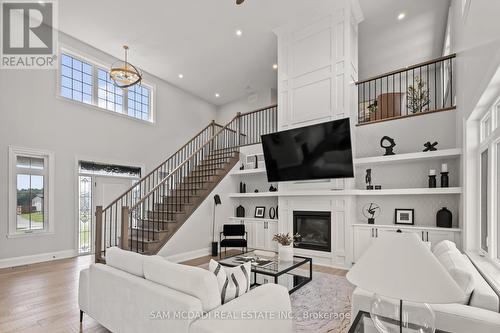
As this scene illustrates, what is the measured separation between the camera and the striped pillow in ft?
6.52

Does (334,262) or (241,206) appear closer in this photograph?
(334,262)

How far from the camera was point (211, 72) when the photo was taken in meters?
7.91

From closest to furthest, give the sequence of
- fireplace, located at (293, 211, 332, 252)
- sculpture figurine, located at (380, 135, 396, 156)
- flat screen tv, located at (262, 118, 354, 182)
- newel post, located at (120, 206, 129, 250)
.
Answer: newel post, located at (120, 206, 129, 250) → flat screen tv, located at (262, 118, 354, 182) → sculpture figurine, located at (380, 135, 396, 156) → fireplace, located at (293, 211, 332, 252)

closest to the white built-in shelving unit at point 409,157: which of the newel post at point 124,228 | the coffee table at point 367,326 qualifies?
the coffee table at point 367,326

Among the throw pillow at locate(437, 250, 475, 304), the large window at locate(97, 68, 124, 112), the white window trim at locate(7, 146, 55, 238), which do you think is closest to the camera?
the throw pillow at locate(437, 250, 475, 304)

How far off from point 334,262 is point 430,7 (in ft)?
17.9

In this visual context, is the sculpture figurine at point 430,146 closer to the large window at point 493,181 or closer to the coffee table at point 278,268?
the large window at point 493,181

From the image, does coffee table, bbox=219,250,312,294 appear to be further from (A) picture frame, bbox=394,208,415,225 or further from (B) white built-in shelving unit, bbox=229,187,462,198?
(A) picture frame, bbox=394,208,415,225

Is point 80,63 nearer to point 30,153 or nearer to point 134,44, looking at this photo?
point 134,44

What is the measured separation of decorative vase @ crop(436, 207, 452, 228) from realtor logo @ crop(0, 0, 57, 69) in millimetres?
8061

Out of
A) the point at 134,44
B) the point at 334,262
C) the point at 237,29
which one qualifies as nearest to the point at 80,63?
the point at 134,44

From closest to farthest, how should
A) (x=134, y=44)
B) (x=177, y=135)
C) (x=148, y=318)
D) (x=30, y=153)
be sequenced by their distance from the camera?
(x=148, y=318) < (x=30, y=153) < (x=134, y=44) < (x=177, y=135)

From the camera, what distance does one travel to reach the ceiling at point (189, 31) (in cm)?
521

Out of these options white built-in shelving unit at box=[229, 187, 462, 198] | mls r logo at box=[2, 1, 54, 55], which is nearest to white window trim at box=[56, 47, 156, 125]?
mls r logo at box=[2, 1, 54, 55]
